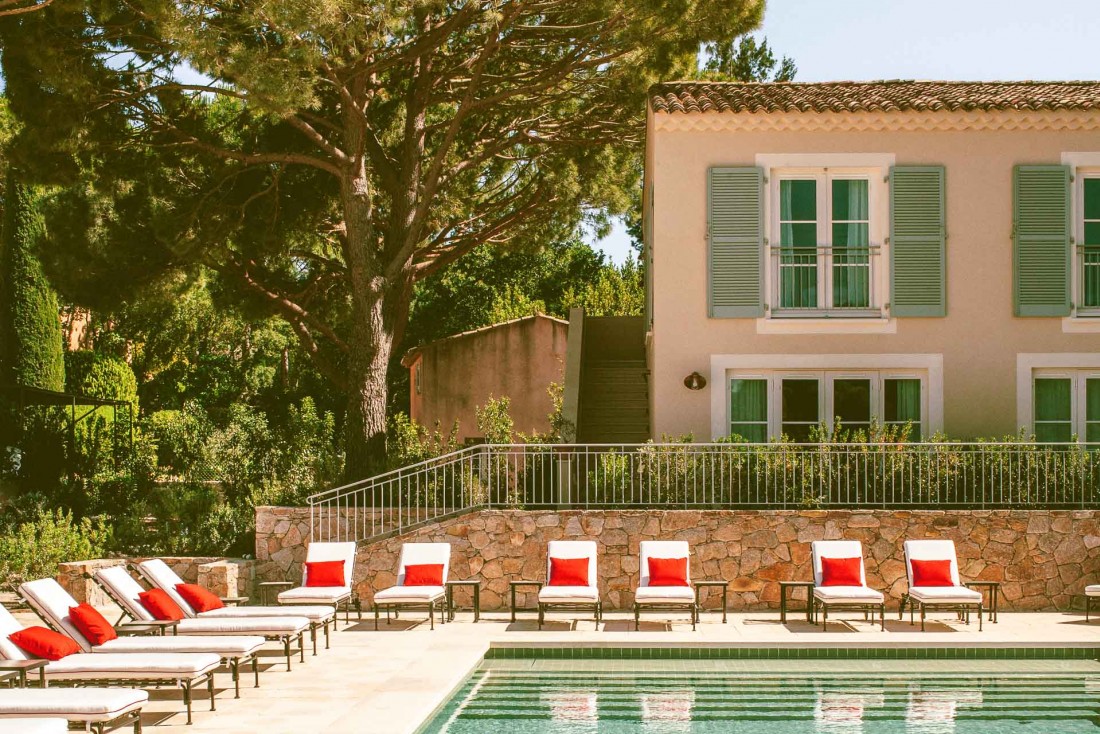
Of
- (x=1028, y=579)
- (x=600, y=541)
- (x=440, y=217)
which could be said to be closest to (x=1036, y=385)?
(x=1028, y=579)

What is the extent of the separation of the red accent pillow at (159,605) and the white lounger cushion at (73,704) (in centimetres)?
359

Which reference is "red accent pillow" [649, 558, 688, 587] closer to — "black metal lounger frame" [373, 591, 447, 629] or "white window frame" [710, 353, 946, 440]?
"black metal lounger frame" [373, 591, 447, 629]

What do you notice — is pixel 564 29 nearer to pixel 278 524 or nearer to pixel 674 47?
pixel 674 47

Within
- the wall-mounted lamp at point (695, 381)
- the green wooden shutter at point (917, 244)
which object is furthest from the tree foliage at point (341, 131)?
the wall-mounted lamp at point (695, 381)

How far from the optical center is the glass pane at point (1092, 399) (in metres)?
19.2

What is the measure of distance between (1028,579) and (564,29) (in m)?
11.2

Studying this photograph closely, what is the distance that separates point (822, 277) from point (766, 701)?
948 centimetres

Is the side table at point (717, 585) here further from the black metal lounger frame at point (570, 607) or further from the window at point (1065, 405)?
the window at point (1065, 405)

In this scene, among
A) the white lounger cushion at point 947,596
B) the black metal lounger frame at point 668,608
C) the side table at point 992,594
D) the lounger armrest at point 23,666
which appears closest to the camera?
the lounger armrest at point 23,666

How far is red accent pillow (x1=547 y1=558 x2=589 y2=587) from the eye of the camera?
15398 millimetres

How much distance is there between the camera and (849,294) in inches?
763

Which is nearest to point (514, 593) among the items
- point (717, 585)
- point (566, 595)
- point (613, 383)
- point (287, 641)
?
point (566, 595)

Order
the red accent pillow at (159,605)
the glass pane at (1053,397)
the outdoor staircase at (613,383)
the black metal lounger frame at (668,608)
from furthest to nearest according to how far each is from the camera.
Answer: the outdoor staircase at (613,383) < the glass pane at (1053,397) < the black metal lounger frame at (668,608) < the red accent pillow at (159,605)

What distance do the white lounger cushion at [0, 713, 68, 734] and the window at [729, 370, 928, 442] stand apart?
12.9 m
